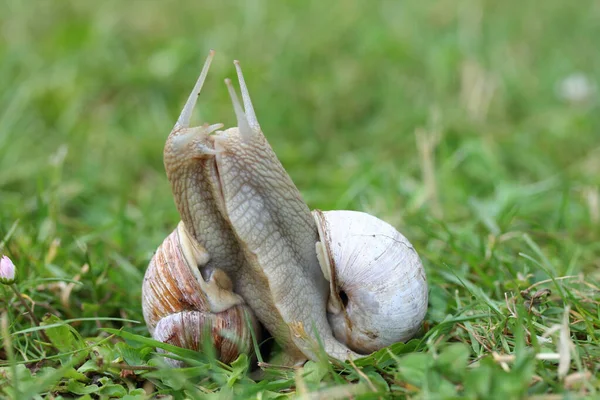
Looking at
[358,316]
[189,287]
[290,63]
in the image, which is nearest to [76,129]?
[290,63]

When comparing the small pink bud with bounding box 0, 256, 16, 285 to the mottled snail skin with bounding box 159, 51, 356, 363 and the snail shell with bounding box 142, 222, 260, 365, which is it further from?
the mottled snail skin with bounding box 159, 51, 356, 363

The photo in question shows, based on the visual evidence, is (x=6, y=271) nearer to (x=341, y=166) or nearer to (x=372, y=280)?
(x=372, y=280)

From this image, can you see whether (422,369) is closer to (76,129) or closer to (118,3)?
(76,129)

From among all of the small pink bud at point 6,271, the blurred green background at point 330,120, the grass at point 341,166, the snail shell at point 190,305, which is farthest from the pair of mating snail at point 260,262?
the small pink bud at point 6,271

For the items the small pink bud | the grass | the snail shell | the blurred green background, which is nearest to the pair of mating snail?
the snail shell

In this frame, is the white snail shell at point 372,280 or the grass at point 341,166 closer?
the grass at point 341,166

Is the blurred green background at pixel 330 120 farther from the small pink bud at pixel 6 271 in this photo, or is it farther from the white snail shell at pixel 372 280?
the small pink bud at pixel 6 271
